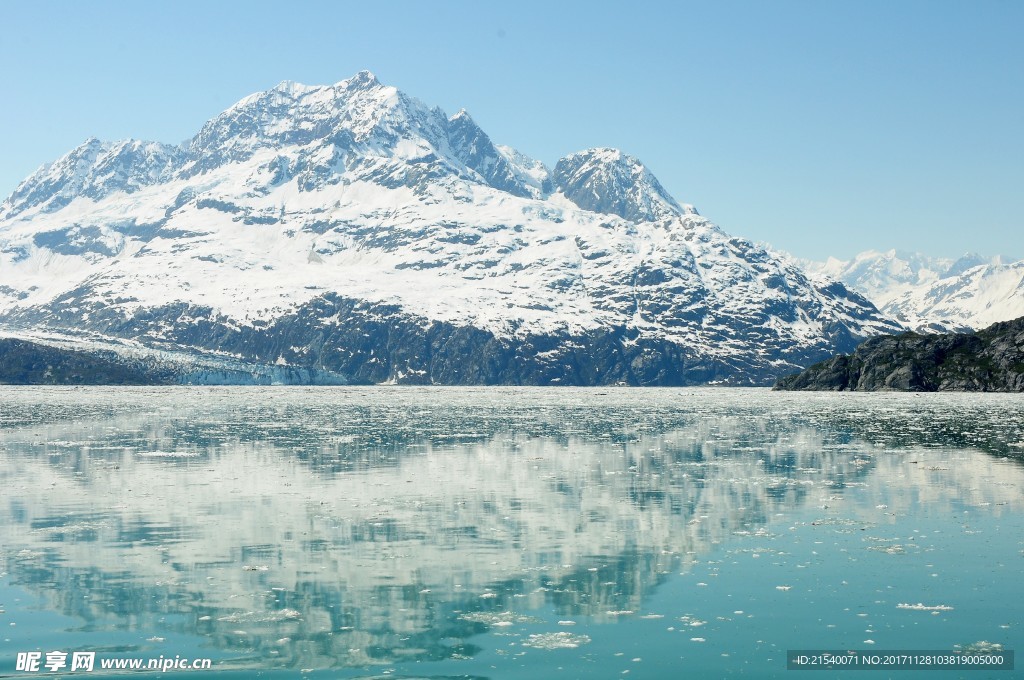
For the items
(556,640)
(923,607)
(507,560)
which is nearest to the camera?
(556,640)

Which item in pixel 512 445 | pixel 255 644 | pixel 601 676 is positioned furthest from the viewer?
pixel 512 445

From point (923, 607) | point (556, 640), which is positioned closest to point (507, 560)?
point (556, 640)

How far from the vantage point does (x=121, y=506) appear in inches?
1865

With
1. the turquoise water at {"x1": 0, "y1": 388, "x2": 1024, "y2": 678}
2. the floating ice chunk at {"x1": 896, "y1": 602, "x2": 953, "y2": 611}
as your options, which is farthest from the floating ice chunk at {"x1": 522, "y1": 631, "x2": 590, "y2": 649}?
the floating ice chunk at {"x1": 896, "y1": 602, "x2": 953, "y2": 611}

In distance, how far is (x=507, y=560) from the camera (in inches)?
1388

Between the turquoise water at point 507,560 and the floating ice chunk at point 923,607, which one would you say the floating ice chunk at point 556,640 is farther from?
the floating ice chunk at point 923,607

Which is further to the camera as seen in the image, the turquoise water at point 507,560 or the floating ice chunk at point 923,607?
the floating ice chunk at point 923,607

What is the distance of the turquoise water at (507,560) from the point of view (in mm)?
25531

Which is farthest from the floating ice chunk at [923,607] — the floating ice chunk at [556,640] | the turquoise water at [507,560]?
the floating ice chunk at [556,640]

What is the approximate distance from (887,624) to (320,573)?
1740cm

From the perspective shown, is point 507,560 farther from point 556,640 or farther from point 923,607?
point 923,607

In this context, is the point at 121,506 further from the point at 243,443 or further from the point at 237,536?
the point at 243,443

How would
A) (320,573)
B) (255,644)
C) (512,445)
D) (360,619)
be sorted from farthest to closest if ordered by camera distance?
(512,445)
(320,573)
(360,619)
(255,644)

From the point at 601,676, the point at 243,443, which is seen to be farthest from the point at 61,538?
the point at 243,443
